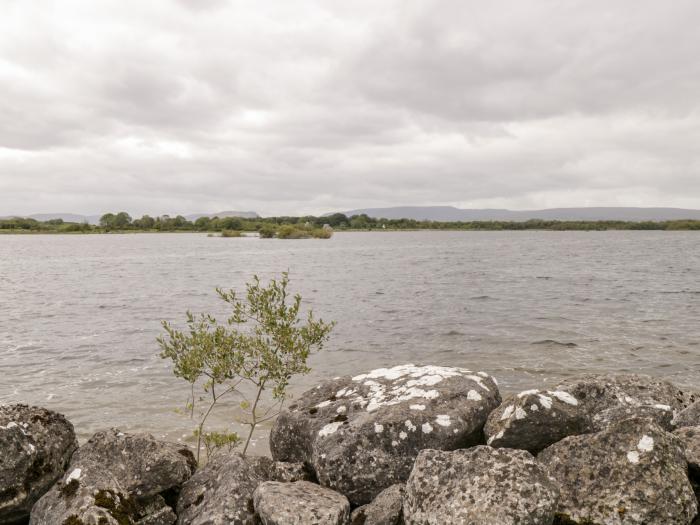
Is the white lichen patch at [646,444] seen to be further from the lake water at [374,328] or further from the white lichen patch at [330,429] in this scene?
the lake water at [374,328]

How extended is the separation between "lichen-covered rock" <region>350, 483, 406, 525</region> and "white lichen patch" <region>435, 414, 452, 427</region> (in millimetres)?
1715

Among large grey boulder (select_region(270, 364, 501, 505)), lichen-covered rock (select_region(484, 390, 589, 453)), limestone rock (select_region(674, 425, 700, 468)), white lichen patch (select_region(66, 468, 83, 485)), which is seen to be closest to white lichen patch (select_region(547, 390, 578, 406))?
lichen-covered rock (select_region(484, 390, 589, 453))

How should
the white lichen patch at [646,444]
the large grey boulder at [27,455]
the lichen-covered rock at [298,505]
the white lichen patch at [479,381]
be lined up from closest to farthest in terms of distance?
the white lichen patch at [646,444] → the lichen-covered rock at [298,505] → the large grey boulder at [27,455] → the white lichen patch at [479,381]

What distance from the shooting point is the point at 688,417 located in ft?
33.6

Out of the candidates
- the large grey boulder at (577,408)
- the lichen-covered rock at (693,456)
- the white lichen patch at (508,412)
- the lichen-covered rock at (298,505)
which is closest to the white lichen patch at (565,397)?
the large grey boulder at (577,408)

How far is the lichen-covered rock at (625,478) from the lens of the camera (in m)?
7.36

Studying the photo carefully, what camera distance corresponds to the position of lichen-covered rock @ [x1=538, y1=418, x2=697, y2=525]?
24.1ft

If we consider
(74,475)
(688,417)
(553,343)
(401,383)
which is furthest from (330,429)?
(553,343)

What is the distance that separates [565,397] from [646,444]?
96.6 inches

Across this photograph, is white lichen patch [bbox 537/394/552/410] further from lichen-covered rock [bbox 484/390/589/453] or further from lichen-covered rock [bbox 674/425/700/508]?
lichen-covered rock [bbox 674/425/700/508]

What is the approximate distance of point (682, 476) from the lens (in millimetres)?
7633

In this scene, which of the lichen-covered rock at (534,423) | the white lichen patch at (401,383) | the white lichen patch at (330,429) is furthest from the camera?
the white lichen patch at (401,383)

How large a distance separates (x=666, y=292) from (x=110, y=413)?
49527 mm

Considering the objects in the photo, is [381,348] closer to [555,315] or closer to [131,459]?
[555,315]
